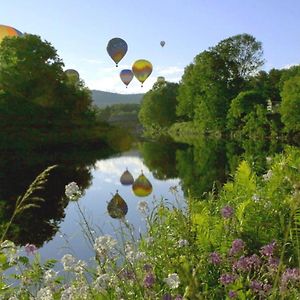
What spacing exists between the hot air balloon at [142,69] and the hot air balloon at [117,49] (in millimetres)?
13591

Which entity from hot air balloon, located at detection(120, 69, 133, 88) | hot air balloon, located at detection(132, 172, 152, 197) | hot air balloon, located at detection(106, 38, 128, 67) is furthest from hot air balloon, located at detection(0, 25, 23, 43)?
hot air balloon, located at detection(132, 172, 152, 197)

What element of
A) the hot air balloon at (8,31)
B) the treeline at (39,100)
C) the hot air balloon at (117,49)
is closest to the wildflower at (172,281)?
the treeline at (39,100)

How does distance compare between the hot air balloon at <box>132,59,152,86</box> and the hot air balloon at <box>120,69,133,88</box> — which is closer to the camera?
the hot air balloon at <box>132,59,152,86</box>

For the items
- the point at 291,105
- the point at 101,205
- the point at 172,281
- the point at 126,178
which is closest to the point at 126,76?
the point at 291,105

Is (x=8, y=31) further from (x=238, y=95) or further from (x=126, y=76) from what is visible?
(x=238, y=95)

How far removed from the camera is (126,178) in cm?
3219

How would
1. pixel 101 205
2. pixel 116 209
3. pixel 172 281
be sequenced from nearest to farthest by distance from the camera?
pixel 172 281 → pixel 116 209 → pixel 101 205

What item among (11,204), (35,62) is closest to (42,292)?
(11,204)

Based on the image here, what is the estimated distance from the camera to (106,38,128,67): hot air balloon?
72.8m

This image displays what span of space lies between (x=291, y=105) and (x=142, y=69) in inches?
1301

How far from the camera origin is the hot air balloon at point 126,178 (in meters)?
30.3

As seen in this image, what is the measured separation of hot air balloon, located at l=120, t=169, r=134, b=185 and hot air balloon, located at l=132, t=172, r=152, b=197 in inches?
15.1

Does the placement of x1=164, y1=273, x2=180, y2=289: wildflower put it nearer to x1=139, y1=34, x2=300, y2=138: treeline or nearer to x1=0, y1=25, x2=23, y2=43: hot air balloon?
x1=139, y1=34, x2=300, y2=138: treeline

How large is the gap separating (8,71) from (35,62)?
436 cm
